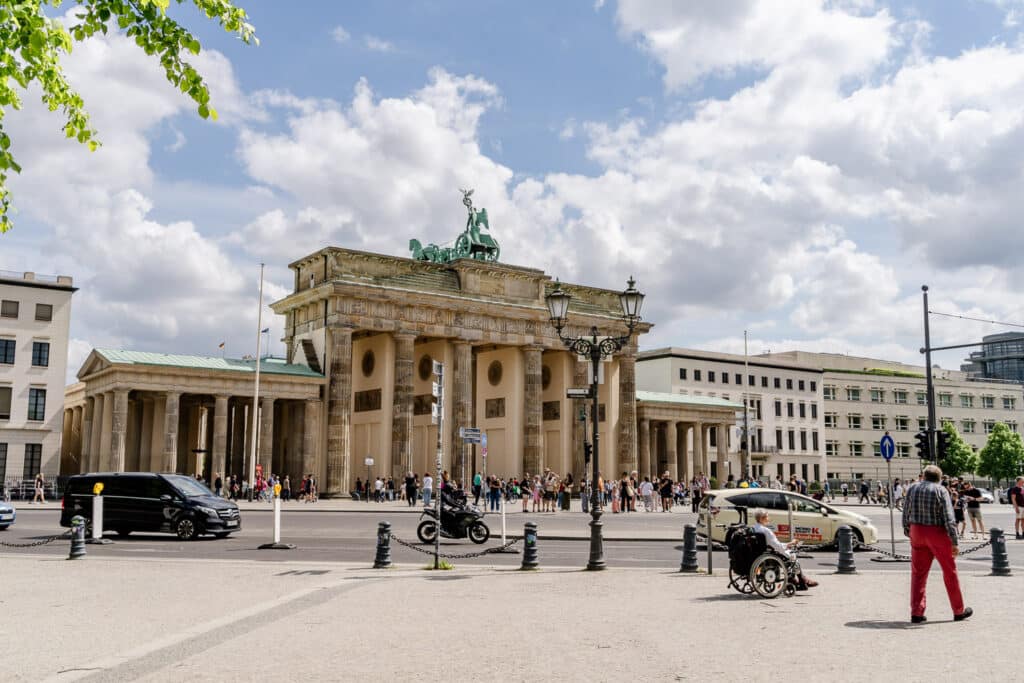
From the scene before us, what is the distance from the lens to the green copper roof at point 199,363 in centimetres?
5250

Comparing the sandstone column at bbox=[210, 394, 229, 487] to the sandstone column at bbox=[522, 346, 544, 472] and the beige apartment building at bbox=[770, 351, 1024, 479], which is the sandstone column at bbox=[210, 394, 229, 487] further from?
the beige apartment building at bbox=[770, 351, 1024, 479]

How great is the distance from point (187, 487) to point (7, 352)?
39316mm

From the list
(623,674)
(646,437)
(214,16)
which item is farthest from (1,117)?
(646,437)

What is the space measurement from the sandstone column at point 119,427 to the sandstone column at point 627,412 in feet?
119

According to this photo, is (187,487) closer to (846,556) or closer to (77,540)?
(77,540)

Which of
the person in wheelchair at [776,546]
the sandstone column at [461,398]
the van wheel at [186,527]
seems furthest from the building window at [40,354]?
the person in wheelchair at [776,546]

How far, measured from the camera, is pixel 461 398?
206 ft

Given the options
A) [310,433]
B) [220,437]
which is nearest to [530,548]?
[220,437]

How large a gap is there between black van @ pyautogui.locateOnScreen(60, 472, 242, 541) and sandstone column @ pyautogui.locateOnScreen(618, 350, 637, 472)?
4850cm

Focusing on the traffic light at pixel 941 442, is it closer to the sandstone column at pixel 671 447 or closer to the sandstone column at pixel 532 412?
the sandstone column at pixel 532 412

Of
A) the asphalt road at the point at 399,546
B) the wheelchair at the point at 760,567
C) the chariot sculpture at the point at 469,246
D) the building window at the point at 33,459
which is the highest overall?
the chariot sculpture at the point at 469,246

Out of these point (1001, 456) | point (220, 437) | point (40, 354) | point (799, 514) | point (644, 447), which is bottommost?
point (799, 514)

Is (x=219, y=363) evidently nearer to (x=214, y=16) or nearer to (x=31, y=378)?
(x=31, y=378)

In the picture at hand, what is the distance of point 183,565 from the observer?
701 inches
